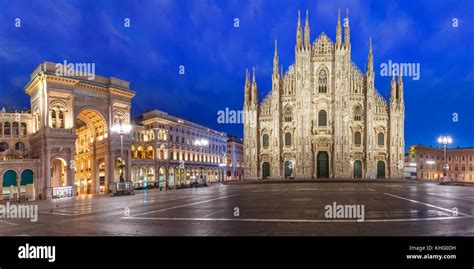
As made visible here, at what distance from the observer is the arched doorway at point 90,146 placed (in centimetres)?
4791

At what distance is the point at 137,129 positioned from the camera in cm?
7656

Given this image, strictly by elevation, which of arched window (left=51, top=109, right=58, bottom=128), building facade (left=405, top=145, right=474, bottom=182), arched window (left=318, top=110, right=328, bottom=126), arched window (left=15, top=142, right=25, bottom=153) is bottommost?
building facade (left=405, top=145, right=474, bottom=182)

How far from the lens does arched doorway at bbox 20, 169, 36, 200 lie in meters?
39.5

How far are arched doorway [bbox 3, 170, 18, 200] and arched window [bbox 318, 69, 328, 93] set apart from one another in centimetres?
5280

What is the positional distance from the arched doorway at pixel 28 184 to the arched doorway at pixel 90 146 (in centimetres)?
902

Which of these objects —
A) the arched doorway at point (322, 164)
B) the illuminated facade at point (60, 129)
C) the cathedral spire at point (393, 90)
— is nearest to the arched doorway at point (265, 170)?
the arched doorway at point (322, 164)

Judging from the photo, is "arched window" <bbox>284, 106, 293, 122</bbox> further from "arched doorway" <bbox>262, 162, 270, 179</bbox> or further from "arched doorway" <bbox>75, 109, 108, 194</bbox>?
"arched doorway" <bbox>75, 109, 108, 194</bbox>

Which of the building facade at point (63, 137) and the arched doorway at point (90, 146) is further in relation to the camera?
the arched doorway at point (90, 146)

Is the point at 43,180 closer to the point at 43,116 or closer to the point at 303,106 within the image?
the point at 43,116

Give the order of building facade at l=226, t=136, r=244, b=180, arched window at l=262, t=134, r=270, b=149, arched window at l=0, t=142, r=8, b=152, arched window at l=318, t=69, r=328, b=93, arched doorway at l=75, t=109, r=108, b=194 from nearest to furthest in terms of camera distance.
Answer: arched window at l=0, t=142, r=8, b=152 < arched doorway at l=75, t=109, r=108, b=194 < arched window at l=318, t=69, r=328, b=93 < arched window at l=262, t=134, r=270, b=149 < building facade at l=226, t=136, r=244, b=180

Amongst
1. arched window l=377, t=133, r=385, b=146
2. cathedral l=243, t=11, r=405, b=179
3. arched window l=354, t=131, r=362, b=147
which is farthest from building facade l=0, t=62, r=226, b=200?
arched window l=377, t=133, r=385, b=146

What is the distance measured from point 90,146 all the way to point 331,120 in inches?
1728

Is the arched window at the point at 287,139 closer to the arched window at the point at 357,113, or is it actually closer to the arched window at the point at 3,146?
the arched window at the point at 357,113
